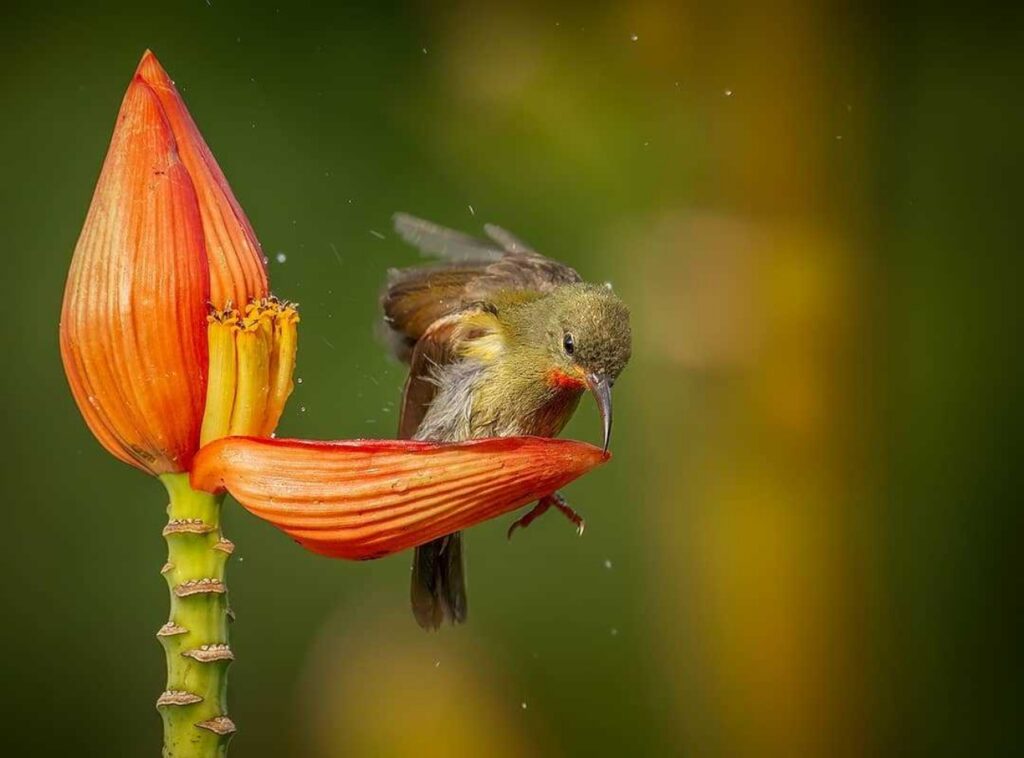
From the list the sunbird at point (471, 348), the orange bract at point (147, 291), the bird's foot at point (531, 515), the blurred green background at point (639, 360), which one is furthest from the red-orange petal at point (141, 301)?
the blurred green background at point (639, 360)

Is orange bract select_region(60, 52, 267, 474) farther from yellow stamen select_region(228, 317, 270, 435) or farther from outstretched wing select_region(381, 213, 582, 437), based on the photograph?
outstretched wing select_region(381, 213, 582, 437)

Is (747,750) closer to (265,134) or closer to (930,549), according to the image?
→ (930,549)

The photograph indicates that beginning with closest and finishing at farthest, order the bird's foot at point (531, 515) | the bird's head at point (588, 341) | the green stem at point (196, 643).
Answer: the green stem at point (196, 643), the bird's foot at point (531, 515), the bird's head at point (588, 341)

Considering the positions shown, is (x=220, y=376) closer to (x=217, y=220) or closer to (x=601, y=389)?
(x=217, y=220)

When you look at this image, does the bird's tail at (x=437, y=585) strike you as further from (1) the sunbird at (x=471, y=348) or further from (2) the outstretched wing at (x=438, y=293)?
(2) the outstretched wing at (x=438, y=293)

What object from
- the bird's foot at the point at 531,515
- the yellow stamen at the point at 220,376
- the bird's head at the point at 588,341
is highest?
the bird's head at the point at 588,341

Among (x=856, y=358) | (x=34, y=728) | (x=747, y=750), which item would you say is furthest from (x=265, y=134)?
(x=747, y=750)

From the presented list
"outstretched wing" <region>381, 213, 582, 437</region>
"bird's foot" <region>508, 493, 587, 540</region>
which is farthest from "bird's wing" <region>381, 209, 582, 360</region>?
"bird's foot" <region>508, 493, 587, 540</region>
